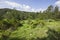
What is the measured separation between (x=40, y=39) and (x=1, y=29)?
1934cm

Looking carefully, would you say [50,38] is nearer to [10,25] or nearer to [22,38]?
[22,38]

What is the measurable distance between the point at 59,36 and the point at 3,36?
14.6 m

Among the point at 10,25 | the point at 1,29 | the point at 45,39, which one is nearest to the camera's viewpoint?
the point at 45,39

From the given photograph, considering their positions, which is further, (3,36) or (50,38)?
(3,36)

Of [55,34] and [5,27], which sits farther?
[5,27]

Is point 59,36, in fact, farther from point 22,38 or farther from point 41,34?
point 22,38

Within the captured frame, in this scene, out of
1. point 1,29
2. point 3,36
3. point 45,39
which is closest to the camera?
point 45,39

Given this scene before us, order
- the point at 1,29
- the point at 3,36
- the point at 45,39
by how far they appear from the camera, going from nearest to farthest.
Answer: the point at 45,39 < the point at 3,36 < the point at 1,29

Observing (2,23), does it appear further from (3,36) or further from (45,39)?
(45,39)

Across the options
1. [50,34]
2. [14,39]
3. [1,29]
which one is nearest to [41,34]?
[50,34]

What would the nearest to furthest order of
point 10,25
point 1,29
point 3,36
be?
point 3,36 → point 1,29 → point 10,25

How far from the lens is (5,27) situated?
5691cm

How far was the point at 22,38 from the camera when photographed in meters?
40.6

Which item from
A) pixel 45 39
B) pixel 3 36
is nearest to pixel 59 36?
pixel 45 39
